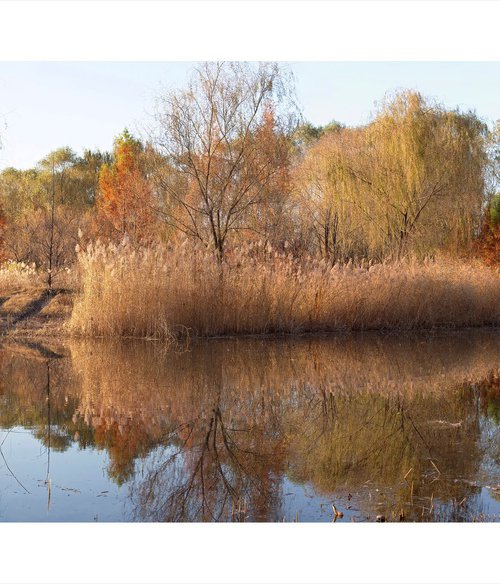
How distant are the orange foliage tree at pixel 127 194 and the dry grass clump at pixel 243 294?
543cm

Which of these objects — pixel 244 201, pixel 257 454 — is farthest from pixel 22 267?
pixel 257 454

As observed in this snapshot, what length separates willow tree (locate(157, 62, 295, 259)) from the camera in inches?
635

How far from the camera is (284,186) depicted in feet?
57.3

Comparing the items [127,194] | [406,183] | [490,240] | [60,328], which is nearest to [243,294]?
[60,328]

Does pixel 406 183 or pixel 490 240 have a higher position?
pixel 406 183

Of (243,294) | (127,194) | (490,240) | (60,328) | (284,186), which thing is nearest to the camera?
(243,294)

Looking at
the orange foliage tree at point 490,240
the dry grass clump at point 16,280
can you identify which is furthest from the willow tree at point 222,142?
the orange foliage tree at point 490,240

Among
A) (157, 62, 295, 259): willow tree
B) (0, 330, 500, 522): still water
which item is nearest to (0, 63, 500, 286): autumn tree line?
(157, 62, 295, 259): willow tree

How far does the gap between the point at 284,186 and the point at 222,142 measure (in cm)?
205

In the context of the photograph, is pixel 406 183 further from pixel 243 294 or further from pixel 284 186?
pixel 243 294

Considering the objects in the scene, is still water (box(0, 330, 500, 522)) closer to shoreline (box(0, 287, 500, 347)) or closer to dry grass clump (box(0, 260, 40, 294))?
shoreline (box(0, 287, 500, 347))

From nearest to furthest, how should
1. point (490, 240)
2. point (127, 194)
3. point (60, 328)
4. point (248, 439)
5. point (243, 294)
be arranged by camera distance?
point (248, 439) < point (243, 294) < point (60, 328) < point (127, 194) < point (490, 240)

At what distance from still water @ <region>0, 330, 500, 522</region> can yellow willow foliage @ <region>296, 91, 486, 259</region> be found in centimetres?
1275

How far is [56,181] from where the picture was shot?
40.3m
